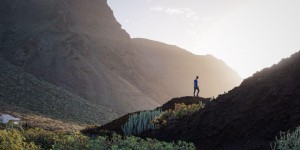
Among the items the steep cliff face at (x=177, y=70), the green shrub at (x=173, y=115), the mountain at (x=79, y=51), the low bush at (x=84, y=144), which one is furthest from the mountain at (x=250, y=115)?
the steep cliff face at (x=177, y=70)

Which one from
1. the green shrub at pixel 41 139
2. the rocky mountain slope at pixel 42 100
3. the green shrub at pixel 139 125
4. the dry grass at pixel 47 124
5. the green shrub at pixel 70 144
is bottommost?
the green shrub at pixel 70 144

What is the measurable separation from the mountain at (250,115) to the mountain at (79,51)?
43792 millimetres

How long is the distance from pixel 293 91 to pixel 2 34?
67152 mm

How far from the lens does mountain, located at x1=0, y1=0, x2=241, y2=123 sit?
213ft

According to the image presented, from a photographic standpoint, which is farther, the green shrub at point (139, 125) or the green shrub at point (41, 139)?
the green shrub at point (139, 125)

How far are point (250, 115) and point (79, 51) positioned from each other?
61179 mm

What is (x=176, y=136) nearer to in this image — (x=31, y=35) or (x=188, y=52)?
(x=31, y=35)

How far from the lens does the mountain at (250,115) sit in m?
9.83

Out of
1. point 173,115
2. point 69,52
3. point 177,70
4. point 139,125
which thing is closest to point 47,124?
point 139,125

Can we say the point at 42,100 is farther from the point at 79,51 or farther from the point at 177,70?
the point at 177,70

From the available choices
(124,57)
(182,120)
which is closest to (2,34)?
(124,57)

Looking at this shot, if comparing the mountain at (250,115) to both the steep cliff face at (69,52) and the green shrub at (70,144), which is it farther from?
the steep cliff face at (69,52)

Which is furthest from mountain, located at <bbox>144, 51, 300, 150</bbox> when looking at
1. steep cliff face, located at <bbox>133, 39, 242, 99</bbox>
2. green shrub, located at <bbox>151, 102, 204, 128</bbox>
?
steep cliff face, located at <bbox>133, 39, 242, 99</bbox>

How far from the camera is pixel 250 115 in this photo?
10.8 metres
